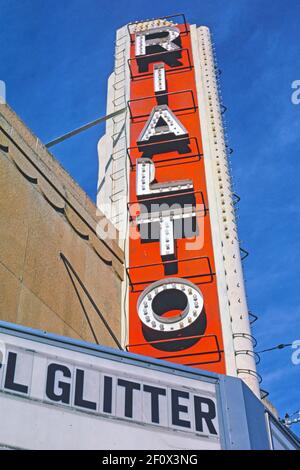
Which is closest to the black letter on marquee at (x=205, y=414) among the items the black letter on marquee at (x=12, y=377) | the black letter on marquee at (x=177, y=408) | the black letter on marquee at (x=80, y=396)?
the black letter on marquee at (x=177, y=408)

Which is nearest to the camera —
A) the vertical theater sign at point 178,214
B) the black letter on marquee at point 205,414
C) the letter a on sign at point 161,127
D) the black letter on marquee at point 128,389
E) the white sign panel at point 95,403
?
the white sign panel at point 95,403

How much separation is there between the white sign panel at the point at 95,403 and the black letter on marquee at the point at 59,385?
10 millimetres

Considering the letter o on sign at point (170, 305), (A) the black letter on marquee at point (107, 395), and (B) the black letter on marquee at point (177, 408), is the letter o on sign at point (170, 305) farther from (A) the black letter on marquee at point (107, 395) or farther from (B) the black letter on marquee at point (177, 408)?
(A) the black letter on marquee at point (107, 395)

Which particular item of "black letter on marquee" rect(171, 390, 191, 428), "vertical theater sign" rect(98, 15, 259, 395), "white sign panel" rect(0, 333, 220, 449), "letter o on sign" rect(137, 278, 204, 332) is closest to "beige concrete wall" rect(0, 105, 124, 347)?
"letter o on sign" rect(137, 278, 204, 332)

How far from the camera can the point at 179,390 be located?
7297 mm

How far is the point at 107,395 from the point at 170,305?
900cm

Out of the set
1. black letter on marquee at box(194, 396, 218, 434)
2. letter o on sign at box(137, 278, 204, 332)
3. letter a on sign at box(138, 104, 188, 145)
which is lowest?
black letter on marquee at box(194, 396, 218, 434)

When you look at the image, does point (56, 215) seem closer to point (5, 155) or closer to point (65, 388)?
point (5, 155)

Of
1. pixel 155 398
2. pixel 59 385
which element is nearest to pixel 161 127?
pixel 155 398

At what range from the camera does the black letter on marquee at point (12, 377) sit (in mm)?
6566

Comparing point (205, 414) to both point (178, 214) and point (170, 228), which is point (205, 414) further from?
point (178, 214)

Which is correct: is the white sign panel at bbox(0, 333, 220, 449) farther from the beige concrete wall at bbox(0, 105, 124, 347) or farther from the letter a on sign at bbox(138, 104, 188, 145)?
the letter a on sign at bbox(138, 104, 188, 145)

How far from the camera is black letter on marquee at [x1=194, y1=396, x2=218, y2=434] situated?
23.4 feet

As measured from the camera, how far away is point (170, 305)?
15930 millimetres
